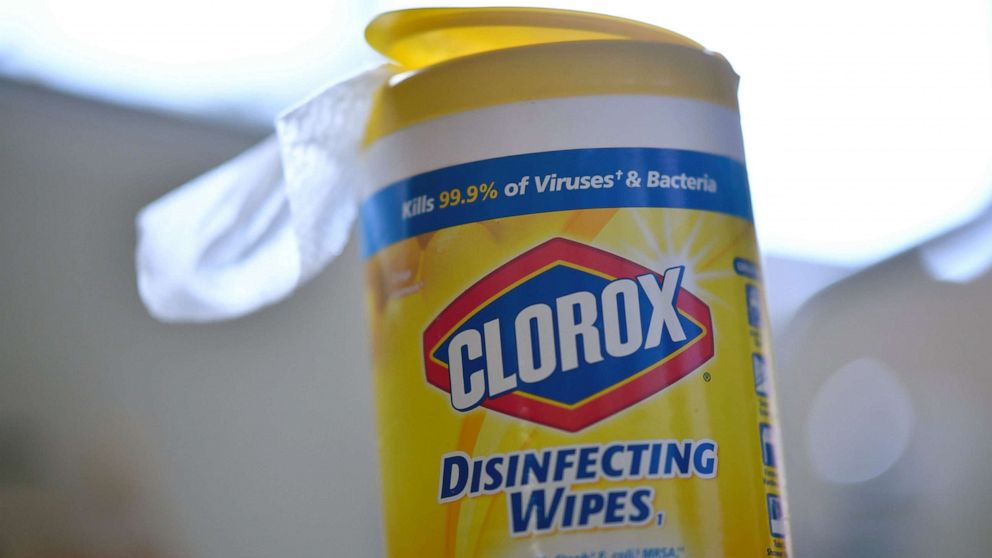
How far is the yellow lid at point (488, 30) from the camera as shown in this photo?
447 mm

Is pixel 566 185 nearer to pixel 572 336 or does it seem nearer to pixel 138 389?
pixel 572 336

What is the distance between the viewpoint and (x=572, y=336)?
0.39 metres

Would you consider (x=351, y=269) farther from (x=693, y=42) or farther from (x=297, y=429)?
(x=693, y=42)

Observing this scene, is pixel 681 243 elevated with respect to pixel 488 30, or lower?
lower

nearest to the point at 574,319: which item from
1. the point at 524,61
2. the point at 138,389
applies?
the point at 524,61

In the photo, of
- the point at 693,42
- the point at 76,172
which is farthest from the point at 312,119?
the point at 76,172

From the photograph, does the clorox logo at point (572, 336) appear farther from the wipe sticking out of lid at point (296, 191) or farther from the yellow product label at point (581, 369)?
→ the wipe sticking out of lid at point (296, 191)

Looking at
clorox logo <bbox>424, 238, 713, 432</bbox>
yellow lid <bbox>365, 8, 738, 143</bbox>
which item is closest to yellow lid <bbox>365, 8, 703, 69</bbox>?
yellow lid <bbox>365, 8, 738, 143</bbox>

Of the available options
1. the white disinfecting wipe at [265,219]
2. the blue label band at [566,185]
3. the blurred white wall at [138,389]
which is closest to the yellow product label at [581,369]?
the blue label band at [566,185]

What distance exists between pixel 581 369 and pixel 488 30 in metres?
0.16

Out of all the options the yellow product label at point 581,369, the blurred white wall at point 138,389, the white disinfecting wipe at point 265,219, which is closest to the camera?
the yellow product label at point 581,369

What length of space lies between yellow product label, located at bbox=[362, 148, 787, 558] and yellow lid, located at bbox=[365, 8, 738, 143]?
29 millimetres

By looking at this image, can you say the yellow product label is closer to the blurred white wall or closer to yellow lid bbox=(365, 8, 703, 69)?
yellow lid bbox=(365, 8, 703, 69)

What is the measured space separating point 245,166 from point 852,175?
2.98ft
